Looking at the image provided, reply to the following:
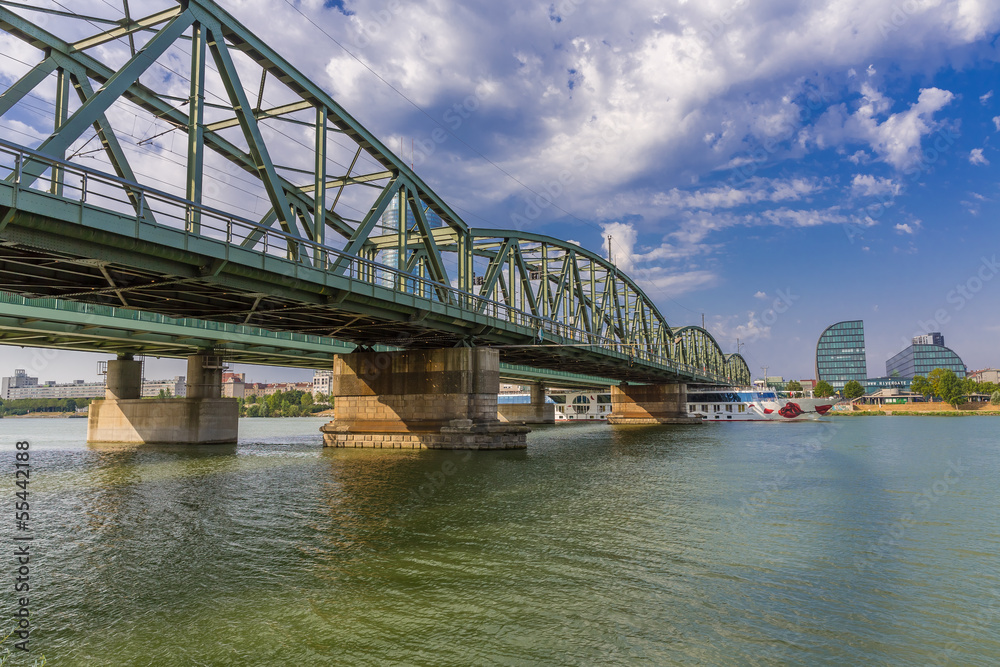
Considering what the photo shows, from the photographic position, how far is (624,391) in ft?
351

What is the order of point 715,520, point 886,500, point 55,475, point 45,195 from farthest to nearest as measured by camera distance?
point 55,475, point 886,500, point 715,520, point 45,195

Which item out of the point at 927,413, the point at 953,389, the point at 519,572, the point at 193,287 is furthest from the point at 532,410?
the point at 953,389

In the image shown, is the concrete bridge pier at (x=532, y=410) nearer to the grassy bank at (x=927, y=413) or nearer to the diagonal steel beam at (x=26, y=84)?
the grassy bank at (x=927, y=413)

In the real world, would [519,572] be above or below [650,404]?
below

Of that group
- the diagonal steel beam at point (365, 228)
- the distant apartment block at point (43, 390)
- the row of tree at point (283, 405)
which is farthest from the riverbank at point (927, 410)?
the distant apartment block at point (43, 390)

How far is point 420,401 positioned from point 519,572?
3224 cm

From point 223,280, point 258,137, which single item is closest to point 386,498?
point 223,280

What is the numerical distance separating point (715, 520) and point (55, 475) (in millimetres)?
33412

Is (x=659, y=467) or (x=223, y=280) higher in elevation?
(x=223, y=280)

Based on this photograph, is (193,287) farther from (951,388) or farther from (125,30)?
(951,388)

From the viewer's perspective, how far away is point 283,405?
6850 inches

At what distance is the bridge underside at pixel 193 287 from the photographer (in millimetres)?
17344

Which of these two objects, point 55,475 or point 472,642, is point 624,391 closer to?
point 55,475

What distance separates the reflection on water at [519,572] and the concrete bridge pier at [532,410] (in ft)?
294
